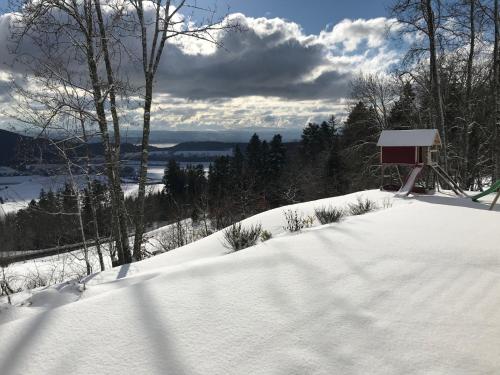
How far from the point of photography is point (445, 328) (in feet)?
9.05

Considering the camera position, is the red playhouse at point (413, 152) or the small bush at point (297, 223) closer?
the small bush at point (297, 223)

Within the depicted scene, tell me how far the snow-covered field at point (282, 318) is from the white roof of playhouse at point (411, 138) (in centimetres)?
798

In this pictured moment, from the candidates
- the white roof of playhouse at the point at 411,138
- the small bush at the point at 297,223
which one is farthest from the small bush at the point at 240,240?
the white roof of playhouse at the point at 411,138

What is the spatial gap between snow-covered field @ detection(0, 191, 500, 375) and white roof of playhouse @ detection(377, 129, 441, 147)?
798cm

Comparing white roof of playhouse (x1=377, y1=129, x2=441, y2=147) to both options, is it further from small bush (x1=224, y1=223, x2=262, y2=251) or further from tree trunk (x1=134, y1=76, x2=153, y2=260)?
tree trunk (x1=134, y1=76, x2=153, y2=260)

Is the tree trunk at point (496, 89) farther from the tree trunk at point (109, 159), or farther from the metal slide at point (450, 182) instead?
the tree trunk at point (109, 159)

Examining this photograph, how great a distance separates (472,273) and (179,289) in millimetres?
3137

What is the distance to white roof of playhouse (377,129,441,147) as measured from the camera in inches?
459

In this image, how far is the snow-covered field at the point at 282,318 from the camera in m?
2.36

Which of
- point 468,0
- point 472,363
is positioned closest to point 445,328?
point 472,363

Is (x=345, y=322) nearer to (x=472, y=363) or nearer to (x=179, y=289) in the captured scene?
(x=472, y=363)

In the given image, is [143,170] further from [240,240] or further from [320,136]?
[320,136]

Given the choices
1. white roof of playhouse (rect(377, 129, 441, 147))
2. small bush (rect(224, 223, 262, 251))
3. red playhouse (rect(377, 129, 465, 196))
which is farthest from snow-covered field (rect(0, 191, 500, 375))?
white roof of playhouse (rect(377, 129, 441, 147))

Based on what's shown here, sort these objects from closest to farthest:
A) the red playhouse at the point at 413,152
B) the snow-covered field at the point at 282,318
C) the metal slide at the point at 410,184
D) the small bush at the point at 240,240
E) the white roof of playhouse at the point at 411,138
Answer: the snow-covered field at the point at 282,318, the small bush at the point at 240,240, the metal slide at the point at 410,184, the red playhouse at the point at 413,152, the white roof of playhouse at the point at 411,138
